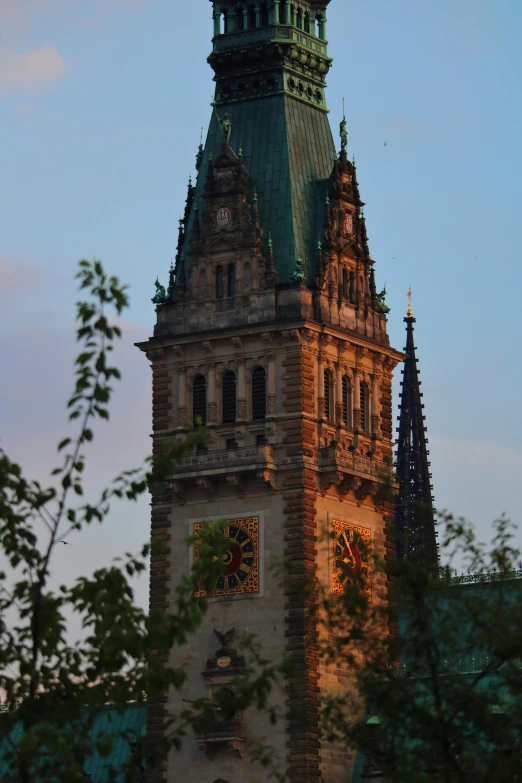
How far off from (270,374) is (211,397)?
307 centimetres

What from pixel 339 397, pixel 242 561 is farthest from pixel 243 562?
pixel 339 397

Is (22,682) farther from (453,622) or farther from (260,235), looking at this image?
(260,235)

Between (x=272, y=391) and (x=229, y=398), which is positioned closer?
(x=272, y=391)

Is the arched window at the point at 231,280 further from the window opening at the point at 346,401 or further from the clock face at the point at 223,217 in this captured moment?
the window opening at the point at 346,401

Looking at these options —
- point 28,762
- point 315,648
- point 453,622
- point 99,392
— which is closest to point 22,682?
point 28,762

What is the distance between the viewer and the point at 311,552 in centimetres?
10144

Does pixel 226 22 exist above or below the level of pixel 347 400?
above

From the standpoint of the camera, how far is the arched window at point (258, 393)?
104m

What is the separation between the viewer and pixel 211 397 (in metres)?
105

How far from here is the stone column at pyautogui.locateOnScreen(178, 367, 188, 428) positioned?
346ft

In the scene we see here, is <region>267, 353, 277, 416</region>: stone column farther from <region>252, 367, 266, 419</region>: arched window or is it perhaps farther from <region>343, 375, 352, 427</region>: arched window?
<region>343, 375, 352, 427</region>: arched window

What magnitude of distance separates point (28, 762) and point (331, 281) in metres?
58.6

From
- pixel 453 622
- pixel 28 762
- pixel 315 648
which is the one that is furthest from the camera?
pixel 315 648

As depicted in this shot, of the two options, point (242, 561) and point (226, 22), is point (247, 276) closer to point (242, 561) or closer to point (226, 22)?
point (242, 561)
